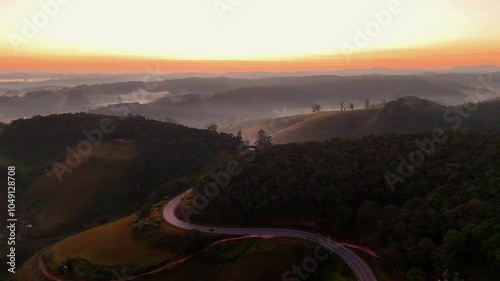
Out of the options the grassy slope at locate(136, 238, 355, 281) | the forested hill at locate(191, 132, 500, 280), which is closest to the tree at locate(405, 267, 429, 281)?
the forested hill at locate(191, 132, 500, 280)

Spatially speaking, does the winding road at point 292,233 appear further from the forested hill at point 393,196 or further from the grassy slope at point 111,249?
the grassy slope at point 111,249

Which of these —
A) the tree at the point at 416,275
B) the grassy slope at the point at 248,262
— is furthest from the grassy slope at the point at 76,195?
the tree at the point at 416,275

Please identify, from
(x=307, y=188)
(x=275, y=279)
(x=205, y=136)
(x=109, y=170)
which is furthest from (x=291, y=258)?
(x=205, y=136)

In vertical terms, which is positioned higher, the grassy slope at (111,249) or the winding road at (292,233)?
the winding road at (292,233)

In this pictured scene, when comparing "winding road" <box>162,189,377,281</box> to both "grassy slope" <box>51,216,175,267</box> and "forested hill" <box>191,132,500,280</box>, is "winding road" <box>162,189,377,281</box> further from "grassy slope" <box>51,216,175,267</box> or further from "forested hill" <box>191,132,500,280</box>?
"grassy slope" <box>51,216,175,267</box>

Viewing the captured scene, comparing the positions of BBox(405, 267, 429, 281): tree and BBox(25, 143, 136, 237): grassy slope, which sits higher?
BBox(405, 267, 429, 281): tree

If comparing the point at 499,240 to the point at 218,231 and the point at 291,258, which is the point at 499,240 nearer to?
the point at 291,258
